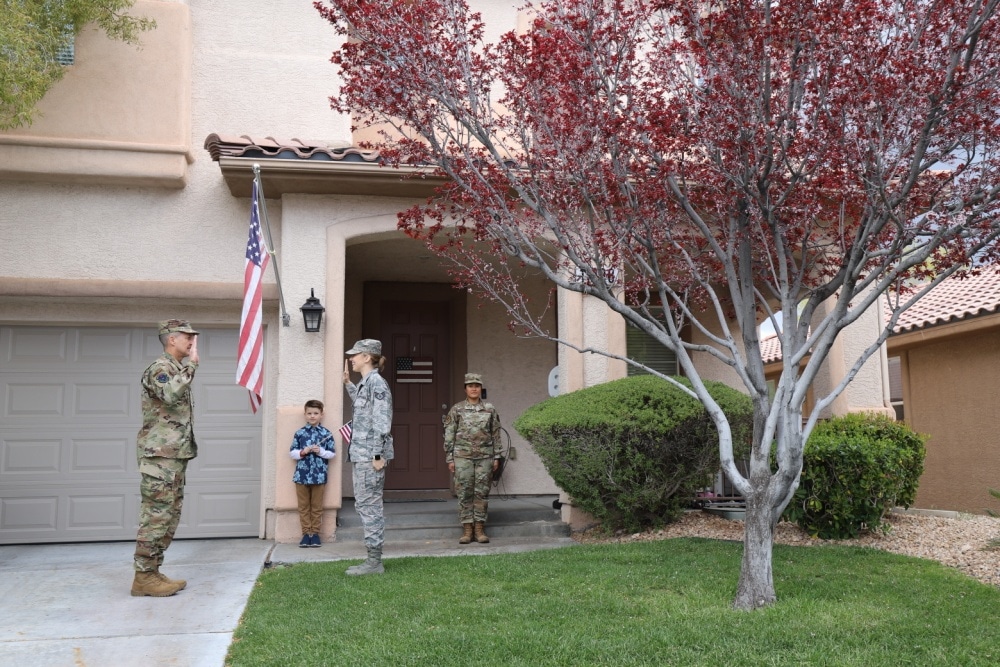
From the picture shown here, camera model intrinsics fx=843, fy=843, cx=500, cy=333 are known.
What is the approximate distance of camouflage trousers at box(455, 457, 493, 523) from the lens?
8375 mm

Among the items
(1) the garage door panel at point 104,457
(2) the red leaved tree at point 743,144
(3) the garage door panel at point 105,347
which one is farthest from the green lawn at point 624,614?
(3) the garage door panel at point 105,347

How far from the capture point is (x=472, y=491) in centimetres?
838

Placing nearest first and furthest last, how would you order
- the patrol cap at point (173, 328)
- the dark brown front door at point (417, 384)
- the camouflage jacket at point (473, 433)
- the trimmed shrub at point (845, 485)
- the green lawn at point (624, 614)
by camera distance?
the green lawn at point (624, 614)
the patrol cap at point (173, 328)
the trimmed shrub at point (845, 485)
the camouflage jacket at point (473, 433)
the dark brown front door at point (417, 384)

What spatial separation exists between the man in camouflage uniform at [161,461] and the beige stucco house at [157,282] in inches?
85.7

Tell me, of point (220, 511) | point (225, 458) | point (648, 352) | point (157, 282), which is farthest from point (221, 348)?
point (648, 352)

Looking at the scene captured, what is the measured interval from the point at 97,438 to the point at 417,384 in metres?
4.02

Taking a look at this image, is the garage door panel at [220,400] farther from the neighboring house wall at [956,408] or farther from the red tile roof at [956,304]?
the neighboring house wall at [956,408]

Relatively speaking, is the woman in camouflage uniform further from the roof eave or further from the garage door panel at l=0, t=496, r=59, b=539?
the garage door panel at l=0, t=496, r=59, b=539

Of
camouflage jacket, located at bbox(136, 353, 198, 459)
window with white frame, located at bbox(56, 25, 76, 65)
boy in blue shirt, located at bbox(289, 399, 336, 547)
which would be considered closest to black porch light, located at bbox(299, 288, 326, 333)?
boy in blue shirt, located at bbox(289, 399, 336, 547)

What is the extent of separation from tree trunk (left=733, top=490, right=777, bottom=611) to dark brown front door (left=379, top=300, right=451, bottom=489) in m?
6.28

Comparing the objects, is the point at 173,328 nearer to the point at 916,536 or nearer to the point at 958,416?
the point at 916,536

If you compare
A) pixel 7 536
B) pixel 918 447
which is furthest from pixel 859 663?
pixel 7 536

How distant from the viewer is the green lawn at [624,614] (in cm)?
436

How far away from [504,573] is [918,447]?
438 cm
